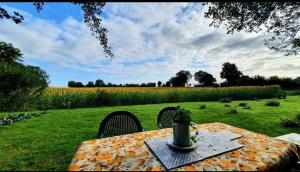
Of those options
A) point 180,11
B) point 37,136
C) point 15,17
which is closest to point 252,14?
point 180,11

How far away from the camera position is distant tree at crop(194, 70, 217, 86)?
45.1m

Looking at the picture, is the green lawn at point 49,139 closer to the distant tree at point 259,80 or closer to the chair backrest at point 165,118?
the chair backrest at point 165,118

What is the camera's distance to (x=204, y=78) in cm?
4903

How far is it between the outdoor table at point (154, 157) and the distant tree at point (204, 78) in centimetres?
4299

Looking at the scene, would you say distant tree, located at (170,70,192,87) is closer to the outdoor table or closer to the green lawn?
the green lawn

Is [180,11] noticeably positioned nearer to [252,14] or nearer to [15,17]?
[252,14]

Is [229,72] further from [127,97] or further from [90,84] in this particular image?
[127,97]

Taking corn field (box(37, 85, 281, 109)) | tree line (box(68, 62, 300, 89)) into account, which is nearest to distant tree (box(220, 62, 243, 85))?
tree line (box(68, 62, 300, 89))

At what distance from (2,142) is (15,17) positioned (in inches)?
145

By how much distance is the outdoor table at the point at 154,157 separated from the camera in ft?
4.76

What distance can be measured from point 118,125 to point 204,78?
159 ft

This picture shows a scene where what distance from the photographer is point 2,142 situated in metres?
4.77

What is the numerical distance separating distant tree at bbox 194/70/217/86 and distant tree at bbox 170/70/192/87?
4.25 m

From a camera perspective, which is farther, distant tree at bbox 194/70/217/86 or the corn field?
distant tree at bbox 194/70/217/86
